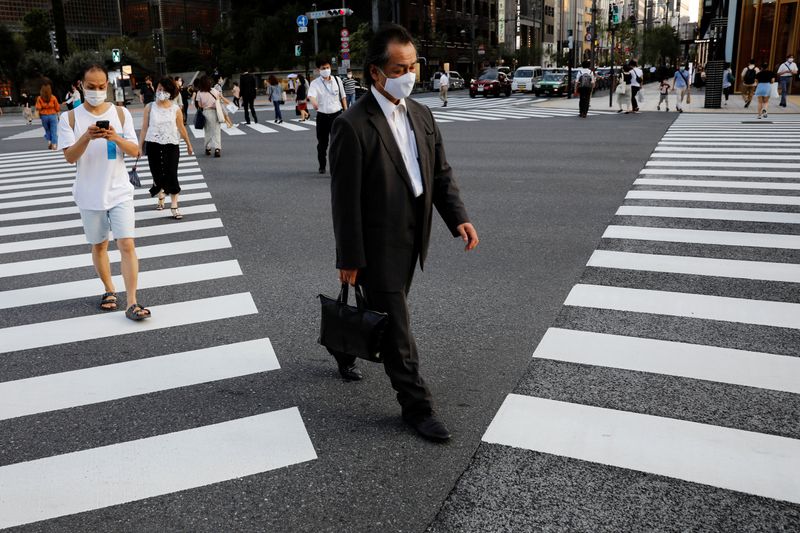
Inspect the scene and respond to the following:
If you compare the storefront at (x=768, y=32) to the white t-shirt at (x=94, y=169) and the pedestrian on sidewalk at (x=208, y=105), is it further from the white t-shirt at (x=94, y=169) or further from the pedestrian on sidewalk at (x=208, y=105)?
the white t-shirt at (x=94, y=169)

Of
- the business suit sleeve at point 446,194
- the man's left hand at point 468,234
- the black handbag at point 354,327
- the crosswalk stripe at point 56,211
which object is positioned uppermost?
the business suit sleeve at point 446,194

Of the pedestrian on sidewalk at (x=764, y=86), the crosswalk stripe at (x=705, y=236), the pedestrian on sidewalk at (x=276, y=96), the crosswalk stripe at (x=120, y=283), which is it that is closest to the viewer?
the crosswalk stripe at (x=120, y=283)

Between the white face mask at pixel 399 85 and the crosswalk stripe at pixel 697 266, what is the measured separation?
3.79 metres

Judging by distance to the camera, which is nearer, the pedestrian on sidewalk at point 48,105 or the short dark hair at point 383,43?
the short dark hair at point 383,43

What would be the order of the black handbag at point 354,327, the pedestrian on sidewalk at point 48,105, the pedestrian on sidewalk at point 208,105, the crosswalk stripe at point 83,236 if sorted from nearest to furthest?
the black handbag at point 354,327
the crosswalk stripe at point 83,236
the pedestrian on sidewalk at point 208,105
the pedestrian on sidewalk at point 48,105

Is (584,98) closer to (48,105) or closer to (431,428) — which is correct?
(48,105)

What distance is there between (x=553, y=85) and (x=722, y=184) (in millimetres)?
32170

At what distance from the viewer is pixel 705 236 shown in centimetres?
761

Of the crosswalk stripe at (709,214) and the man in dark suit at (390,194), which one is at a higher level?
the man in dark suit at (390,194)

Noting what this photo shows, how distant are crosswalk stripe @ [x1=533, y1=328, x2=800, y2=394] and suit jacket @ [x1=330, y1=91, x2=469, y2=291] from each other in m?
1.55

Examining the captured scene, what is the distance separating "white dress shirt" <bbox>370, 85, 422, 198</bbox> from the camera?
3363 mm

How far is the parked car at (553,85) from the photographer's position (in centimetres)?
4103

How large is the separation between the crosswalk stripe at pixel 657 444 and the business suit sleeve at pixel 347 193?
1126 millimetres

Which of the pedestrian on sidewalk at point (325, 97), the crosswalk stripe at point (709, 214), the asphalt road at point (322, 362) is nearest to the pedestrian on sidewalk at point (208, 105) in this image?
the pedestrian on sidewalk at point (325, 97)
